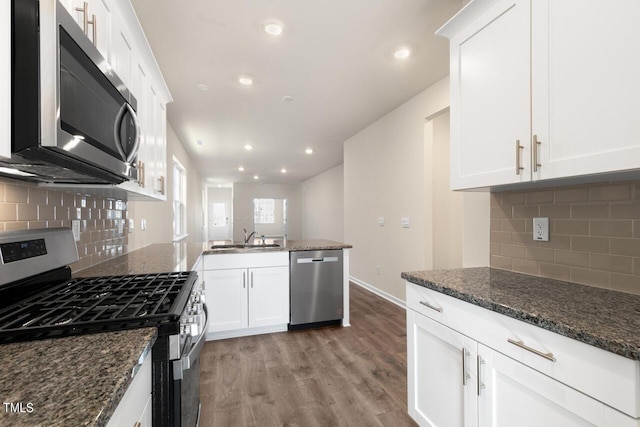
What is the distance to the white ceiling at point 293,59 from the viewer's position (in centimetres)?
209

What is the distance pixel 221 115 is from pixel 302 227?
7938 mm

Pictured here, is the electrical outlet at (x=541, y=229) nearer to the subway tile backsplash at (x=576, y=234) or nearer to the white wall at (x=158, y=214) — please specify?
the subway tile backsplash at (x=576, y=234)

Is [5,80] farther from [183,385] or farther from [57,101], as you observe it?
[183,385]

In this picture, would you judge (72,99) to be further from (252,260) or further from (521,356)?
(252,260)

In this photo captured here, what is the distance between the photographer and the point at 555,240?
1512 mm

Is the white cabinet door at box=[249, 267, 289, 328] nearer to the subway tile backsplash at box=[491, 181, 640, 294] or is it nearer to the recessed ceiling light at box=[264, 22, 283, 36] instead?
the subway tile backsplash at box=[491, 181, 640, 294]

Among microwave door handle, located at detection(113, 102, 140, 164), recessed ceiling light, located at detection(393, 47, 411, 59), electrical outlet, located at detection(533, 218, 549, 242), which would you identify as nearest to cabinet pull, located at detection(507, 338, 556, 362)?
electrical outlet, located at detection(533, 218, 549, 242)

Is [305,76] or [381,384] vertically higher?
[305,76]

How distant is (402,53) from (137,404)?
115 inches

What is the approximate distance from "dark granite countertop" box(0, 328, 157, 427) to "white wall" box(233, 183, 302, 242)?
10.8 meters

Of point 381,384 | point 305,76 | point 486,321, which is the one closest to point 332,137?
point 305,76

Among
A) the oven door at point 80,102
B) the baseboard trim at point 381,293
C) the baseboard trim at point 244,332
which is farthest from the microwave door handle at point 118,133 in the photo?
the baseboard trim at point 381,293

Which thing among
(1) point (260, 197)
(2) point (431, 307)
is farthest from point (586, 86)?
(1) point (260, 197)

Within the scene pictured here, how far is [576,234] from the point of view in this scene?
1.42 m
